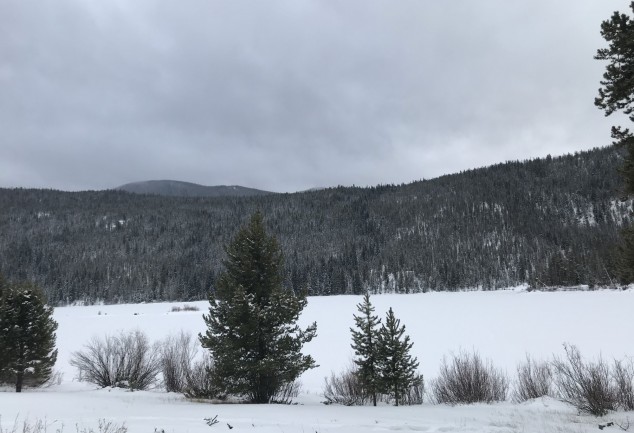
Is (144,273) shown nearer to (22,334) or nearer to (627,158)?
(22,334)

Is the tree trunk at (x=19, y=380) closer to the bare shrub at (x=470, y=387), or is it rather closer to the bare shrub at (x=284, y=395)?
the bare shrub at (x=284, y=395)

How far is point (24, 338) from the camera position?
2317 cm

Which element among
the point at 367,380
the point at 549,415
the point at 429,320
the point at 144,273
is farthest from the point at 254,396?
the point at 144,273

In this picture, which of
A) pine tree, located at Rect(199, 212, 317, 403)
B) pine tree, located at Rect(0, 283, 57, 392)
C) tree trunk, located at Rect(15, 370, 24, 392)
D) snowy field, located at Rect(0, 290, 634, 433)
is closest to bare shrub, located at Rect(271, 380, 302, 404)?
pine tree, located at Rect(199, 212, 317, 403)

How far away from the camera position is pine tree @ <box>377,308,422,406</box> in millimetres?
17812

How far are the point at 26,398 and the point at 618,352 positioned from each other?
33542 mm

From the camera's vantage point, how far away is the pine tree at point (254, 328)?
17.5 metres

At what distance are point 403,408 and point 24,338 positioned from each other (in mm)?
21822

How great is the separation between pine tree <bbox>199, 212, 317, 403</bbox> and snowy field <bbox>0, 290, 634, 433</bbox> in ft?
6.28

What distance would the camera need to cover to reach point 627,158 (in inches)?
364

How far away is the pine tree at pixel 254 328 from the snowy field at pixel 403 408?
191 centimetres

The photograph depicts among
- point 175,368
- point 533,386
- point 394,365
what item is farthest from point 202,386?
point 533,386

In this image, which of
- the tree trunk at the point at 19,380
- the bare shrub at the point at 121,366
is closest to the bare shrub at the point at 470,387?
the bare shrub at the point at 121,366

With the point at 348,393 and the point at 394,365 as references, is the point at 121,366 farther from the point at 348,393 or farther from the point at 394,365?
the point at 394,365
